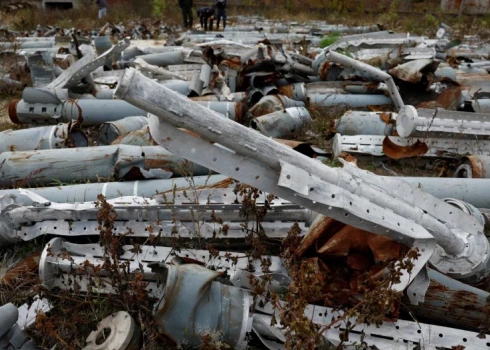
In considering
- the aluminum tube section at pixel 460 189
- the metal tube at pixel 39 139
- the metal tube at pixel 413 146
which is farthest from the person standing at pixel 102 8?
the aluminum tube section at pixel 460 189

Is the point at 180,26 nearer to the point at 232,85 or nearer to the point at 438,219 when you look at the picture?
the point at 232,85

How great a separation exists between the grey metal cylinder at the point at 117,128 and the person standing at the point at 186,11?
1102 cm

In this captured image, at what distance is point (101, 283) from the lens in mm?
2348

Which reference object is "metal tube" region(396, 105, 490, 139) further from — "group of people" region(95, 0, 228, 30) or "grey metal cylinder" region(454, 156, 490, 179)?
"group of people" region(95, 0, 228, 30)

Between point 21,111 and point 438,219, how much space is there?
15.3 ft

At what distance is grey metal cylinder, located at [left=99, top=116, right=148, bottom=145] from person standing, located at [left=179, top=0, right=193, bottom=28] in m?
11.0

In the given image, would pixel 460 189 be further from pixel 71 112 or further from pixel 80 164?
pixel 71 112

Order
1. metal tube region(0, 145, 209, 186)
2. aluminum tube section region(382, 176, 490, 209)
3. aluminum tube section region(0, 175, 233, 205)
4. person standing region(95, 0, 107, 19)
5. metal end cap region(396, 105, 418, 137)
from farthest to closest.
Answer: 1. person standing region(95, 0, 107, 19)
2. metal end cap region(396, 105, 418, 137)
3. metal tube region(0, 145, 209, 186)
4. aluminum tube section region(0, 175, 233, 205)
5. aluminum tube section region(382, 176, 490, 209)

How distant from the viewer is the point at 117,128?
4.33m

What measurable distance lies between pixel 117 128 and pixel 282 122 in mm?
1811

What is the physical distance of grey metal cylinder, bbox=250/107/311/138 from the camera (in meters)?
4.50

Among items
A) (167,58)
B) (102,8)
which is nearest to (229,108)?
(167,58)

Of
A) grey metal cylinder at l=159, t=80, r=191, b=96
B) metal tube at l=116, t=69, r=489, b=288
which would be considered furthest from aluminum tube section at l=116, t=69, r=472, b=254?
grey metal cylinder at l=159, t=80, r=191, b=96

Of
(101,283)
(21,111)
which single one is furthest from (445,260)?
(21,111)
